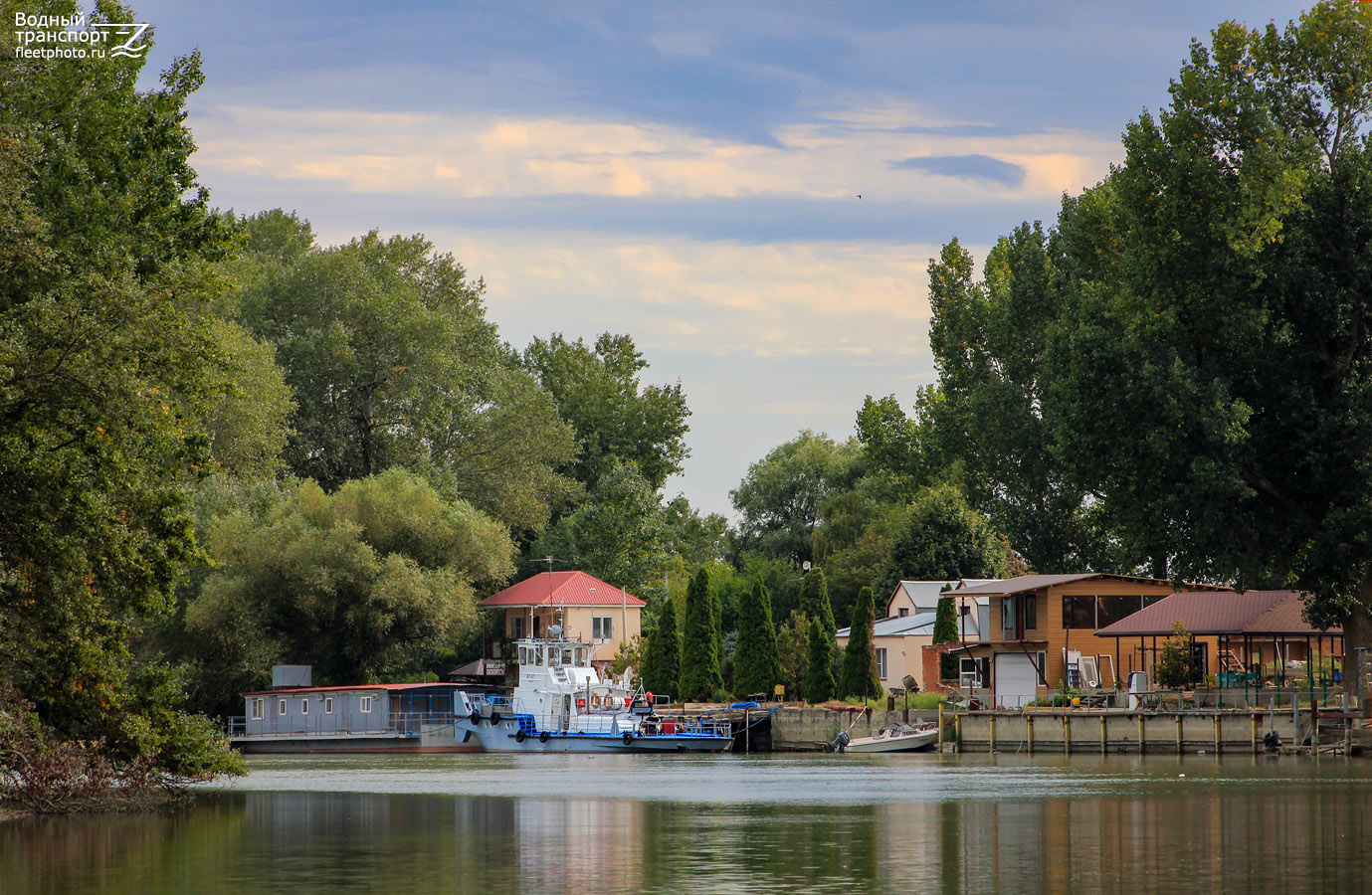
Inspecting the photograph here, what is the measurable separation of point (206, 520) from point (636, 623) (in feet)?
80.9

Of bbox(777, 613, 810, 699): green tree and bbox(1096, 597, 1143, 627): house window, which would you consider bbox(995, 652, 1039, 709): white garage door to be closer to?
bbox(1096, 597, 1143, 627): house window

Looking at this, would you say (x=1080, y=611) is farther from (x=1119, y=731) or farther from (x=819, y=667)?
(x=1119, y=731)

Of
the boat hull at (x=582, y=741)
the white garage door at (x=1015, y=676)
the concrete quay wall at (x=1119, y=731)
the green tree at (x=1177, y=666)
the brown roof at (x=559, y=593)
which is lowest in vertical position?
the boat hull at (x=582, y=741)

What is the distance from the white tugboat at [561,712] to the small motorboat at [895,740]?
6.64m

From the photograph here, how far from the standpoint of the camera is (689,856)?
63.8ft

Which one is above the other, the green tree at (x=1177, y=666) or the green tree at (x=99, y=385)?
the green tree at (x=99, y=385)

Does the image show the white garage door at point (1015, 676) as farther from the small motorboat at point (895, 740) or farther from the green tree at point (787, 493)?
the green tree at point (787, 493)

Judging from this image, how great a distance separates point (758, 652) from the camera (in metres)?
65.6

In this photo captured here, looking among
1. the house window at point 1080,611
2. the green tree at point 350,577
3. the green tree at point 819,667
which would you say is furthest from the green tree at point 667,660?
the house window at point 1080,611

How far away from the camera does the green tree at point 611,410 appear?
307 feet

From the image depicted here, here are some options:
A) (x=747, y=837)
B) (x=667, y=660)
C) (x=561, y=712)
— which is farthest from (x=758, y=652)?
(x=747, y=837)

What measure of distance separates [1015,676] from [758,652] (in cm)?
1038

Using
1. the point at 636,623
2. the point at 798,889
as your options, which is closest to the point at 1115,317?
the point at 798,889

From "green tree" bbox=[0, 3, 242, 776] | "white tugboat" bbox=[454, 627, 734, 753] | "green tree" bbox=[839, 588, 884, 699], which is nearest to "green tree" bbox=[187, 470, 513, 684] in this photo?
"white tugboat" bbox=[454, 627, 734, 753]
